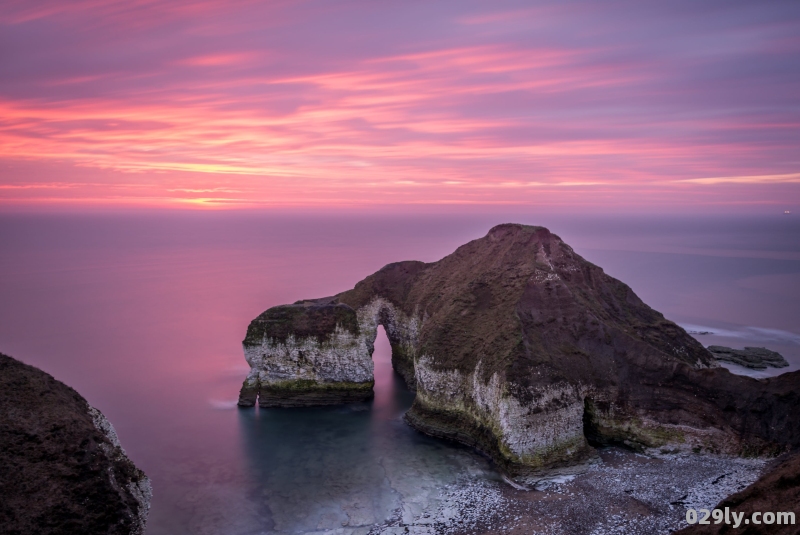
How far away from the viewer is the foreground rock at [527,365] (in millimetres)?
28891

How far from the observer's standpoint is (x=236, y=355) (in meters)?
52.7

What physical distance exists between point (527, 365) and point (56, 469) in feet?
67.5

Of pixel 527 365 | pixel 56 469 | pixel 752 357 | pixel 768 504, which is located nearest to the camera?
pixel 56 469

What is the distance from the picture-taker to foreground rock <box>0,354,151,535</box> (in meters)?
16.0

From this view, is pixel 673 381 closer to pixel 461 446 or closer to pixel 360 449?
pixel 461 446

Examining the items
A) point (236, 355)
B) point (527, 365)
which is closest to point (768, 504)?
point (527, 365)

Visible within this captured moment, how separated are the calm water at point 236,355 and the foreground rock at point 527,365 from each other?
246cm

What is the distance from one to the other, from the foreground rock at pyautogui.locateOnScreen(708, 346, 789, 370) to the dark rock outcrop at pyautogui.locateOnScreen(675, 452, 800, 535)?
29.4m

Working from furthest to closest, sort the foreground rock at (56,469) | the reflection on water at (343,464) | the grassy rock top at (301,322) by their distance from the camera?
the grassy rock top at (301,322) → the reflection on water at (343,464) → the foreground rock at (56,469)

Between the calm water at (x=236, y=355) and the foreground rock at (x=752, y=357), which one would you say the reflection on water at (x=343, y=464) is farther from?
the foreground rock at (x=752, y=357)
